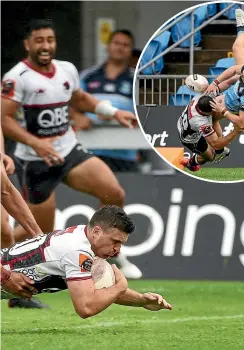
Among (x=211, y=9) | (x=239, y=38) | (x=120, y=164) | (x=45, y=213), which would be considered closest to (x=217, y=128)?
(x=239, y=38)

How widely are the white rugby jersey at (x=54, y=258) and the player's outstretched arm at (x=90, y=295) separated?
4 cm

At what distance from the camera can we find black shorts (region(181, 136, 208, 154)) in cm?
618

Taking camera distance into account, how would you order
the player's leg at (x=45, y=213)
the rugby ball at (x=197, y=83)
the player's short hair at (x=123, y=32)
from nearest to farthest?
1. the rugby ball at (x=197, y=83)
2. the player's short hair at (x=123, y=32)
3. the player's leg at (x=45, y=213)

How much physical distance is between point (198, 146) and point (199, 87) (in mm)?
375

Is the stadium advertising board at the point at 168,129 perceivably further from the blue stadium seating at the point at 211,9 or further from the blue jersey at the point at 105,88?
the blue stadium seating at the point at 211,9

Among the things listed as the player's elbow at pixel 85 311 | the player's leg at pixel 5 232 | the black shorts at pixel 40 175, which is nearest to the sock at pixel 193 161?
the black shorts at pixel 40 175

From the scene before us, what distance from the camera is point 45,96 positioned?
7.02 m

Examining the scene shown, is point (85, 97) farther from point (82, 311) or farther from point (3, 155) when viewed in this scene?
point (82, 311)

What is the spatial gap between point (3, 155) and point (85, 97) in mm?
711

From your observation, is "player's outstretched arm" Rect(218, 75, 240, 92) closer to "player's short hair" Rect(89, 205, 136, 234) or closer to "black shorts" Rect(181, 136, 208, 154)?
"black shorts" Rect(181, 136, 208, 154)

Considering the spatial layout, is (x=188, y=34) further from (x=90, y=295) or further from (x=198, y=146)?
(x=90, y=295)

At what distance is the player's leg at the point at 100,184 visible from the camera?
716 centimetres

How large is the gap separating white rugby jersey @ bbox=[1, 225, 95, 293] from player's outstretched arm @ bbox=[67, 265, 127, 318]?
0.12 ft

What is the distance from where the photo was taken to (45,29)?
6770 mm
